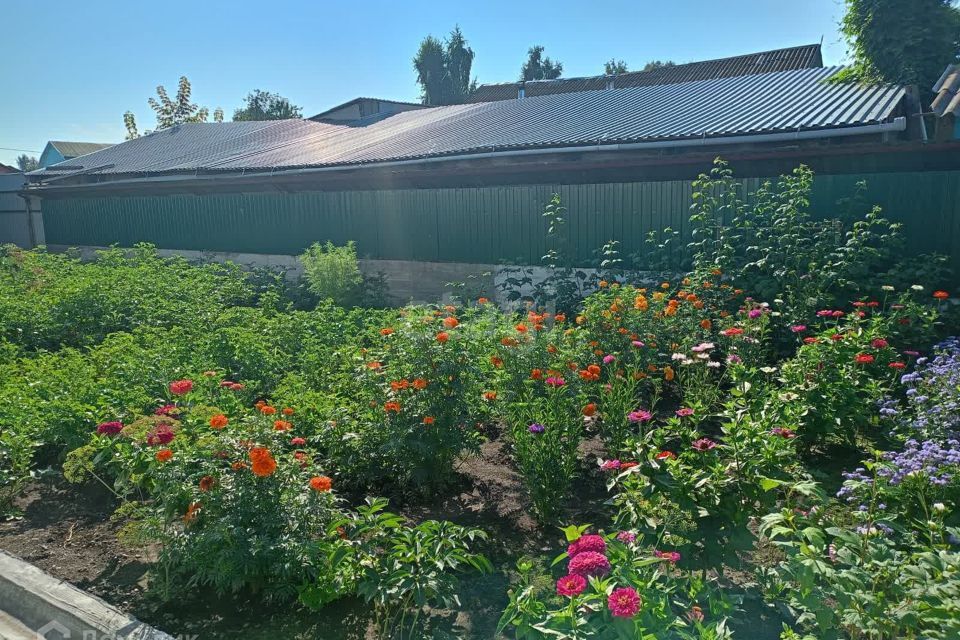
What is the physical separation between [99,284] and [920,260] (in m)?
8.83

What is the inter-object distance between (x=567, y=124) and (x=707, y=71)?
58.2 feet

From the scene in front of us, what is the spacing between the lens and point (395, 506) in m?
4.10

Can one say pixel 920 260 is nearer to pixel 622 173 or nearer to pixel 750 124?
pixel 750 124

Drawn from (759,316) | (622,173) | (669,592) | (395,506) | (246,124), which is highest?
(246,124)

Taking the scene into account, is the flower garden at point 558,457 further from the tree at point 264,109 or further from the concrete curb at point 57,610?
the tree at point 264,109

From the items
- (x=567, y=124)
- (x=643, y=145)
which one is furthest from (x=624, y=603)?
(x=567, y=124)

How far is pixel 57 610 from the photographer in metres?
3.17

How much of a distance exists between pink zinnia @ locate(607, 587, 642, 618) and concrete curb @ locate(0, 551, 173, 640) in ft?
6.33

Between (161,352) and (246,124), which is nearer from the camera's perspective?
(161,352)

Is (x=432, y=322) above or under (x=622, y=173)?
under

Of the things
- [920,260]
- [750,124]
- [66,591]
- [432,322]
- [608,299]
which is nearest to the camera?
[66,591]

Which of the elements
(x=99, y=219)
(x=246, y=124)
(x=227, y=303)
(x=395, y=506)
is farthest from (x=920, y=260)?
(x=246, y=124)

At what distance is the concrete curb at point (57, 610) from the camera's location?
297 centimetres

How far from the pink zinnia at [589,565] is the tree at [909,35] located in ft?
31.3
